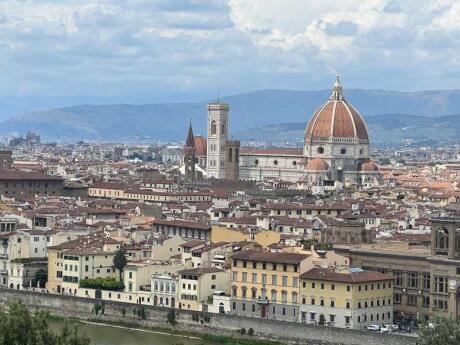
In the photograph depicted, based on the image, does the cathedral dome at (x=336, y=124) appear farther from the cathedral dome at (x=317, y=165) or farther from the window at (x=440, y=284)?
the window at (x=440, y=284)

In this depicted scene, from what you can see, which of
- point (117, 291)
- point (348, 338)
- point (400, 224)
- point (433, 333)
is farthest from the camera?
point (400, 224)

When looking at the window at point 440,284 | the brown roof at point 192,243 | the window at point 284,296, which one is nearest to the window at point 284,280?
the window at point 284,296

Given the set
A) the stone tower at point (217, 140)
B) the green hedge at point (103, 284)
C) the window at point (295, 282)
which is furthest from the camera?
the stone tower at point (217, 140)

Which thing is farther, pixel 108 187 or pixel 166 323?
pixel 108 187

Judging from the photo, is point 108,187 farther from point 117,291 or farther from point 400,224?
point 117,291

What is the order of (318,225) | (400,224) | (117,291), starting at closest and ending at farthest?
(117,291) < (318,225) < (400,224)

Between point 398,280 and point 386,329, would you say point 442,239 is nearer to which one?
point 398,280

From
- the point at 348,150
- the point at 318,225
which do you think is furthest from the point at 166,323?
the point at 348,150
